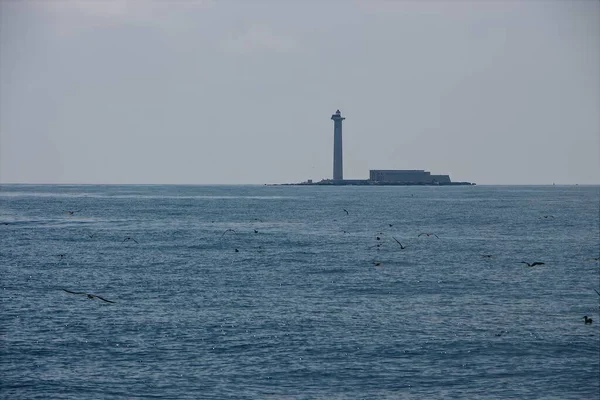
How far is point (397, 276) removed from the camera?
5681cm

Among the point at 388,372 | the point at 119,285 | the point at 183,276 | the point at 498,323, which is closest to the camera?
the point at 388,372

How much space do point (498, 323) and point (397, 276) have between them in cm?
1775

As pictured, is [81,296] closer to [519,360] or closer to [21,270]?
[21,270]

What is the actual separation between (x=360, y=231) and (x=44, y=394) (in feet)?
249

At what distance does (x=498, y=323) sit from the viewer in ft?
129

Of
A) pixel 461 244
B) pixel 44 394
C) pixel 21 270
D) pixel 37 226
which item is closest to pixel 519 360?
pixel 44 394

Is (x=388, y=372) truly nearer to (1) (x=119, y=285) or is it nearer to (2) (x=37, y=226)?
(1) (x=119, y=285)

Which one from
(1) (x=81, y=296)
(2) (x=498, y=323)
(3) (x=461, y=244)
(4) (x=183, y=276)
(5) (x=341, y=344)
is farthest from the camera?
(3) (x=461, y=244)

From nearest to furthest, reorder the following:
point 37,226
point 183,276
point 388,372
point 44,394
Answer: point 44,394
point 388,372
point 183,276
point 37,226

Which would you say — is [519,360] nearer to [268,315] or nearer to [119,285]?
[268,315]

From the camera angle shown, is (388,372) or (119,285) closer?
(388,372)

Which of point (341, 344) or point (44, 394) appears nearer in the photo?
point (44, 394)

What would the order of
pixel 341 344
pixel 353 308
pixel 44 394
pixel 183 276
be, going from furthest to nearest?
1. pixel 183 276
2. pixel 353 308
3. pixel 341 344
4. pixel 44 394

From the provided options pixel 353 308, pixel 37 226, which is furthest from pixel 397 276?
pixel 37 226
